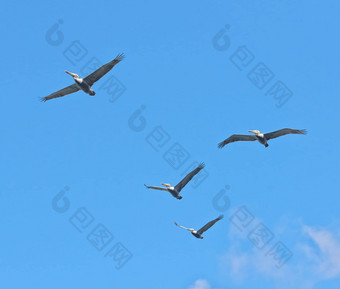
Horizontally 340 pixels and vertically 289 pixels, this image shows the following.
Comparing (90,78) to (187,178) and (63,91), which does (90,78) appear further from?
(187,178)

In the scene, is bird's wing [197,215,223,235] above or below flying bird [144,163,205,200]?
below

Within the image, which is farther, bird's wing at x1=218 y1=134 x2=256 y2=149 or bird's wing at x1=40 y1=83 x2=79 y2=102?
bird's wing at x1=218 y1=134 x2=256 y2=149

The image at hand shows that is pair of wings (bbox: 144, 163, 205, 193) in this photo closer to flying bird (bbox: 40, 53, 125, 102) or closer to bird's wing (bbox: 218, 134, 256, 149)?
bird's wing (bbox: 218, 134, 256, 149)

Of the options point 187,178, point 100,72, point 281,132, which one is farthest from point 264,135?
point 100,72

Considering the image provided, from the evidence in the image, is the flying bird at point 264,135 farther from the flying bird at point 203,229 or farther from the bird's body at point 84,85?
the bird's body at point 84,85

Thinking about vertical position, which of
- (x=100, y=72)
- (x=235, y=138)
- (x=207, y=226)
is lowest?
(x=207, y=226)

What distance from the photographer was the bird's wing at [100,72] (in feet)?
225

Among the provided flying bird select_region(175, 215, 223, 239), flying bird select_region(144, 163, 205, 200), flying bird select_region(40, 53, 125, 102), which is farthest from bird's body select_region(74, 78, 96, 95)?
flying bird select_region(175, 215, 223, 239)

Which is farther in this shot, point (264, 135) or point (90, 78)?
point (264, 135)

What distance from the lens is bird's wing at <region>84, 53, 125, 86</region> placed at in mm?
68438

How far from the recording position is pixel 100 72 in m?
70.3

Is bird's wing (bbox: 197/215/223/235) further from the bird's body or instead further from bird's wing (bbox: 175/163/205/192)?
the bird's body

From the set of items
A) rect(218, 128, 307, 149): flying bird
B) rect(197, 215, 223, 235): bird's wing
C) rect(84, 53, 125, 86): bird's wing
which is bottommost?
rect(197, 215, 223, 235): bird's wing

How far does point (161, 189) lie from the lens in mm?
76500
